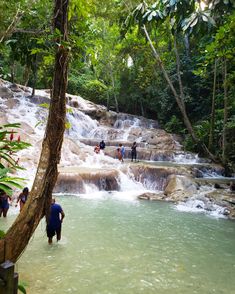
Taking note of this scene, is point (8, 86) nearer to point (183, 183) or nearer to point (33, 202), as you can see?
point (183, 183)

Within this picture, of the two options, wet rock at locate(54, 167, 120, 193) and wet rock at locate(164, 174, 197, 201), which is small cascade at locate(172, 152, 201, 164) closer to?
wet rock at locate(164, 174, 197, 201)

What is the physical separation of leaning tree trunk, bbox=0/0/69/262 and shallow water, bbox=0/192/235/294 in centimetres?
233

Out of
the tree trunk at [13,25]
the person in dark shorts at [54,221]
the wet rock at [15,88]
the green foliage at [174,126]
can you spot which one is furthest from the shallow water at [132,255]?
the wet rock at [15,88]

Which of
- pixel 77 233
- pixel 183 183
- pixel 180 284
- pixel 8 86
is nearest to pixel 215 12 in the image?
pixel 180 284

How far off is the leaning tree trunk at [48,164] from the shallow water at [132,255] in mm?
2333

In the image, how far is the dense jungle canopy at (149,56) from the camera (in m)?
4.74

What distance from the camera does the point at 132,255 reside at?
23.0ft

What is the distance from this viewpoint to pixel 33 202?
334 centimetres

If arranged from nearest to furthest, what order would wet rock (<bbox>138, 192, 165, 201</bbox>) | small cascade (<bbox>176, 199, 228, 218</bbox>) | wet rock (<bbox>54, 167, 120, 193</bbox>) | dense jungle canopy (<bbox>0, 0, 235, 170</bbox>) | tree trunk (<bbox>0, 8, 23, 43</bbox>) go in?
tree trunk (<bbox>0, 8, 23, 43</bbox>) → dense jungle canopy (<bbox>0, 0, 235, 170</bbox>) → small cascade (<bbox>176, 199, 228, 218</bbox>) → wet rock (<bbox>138, 192, 165, 201</bbox>) → wet rock (<bbox>54, 167, 120, 193</bbox>)

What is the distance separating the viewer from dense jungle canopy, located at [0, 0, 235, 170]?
474 centimetres

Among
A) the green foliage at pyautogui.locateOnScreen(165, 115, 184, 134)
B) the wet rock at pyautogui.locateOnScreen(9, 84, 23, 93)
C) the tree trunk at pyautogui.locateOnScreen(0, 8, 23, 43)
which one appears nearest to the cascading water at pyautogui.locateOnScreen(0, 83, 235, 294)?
the tree trunk at pyautogui.locateOnScreen(0, 8, 23, 43)

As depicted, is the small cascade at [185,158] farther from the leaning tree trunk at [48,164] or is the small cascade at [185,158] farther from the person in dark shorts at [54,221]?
the leaning tree trunk at [48,164]

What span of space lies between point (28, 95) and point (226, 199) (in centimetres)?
1860

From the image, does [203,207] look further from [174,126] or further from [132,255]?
[174,126]
